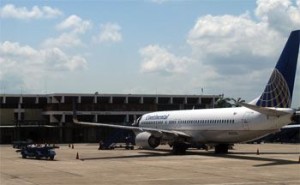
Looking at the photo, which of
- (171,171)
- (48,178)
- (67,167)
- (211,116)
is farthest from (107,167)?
(211,116)

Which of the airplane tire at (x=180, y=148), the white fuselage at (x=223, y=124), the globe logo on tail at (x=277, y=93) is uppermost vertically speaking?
the globe logo on tail at (x=277, y=93)

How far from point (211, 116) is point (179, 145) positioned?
12.6 ft

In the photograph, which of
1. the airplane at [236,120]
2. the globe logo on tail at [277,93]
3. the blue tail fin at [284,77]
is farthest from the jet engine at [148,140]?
the blue tail fin at [284,77]

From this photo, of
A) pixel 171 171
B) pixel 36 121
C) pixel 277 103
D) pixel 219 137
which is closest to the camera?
pixel 171 171

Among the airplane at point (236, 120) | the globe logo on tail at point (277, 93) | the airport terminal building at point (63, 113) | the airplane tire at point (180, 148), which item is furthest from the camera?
the airport terminal building at point (63, 113)

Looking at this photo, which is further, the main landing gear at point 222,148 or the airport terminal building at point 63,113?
the airport terminal building at point 63,113

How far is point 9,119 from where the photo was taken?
3494 inches

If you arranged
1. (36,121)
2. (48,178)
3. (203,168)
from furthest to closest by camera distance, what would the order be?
(36,121) < (203,168) < (48,178)

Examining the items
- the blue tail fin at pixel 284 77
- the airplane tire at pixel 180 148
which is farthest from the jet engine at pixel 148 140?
the blue tail fin at pixel 284 77

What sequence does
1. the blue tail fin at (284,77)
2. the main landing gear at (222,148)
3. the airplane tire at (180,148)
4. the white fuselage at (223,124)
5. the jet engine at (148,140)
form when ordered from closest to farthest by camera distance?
the blue tail fin at (284,77)
the white fuselage at (223,124)
the airplane tire at (180,148)
the main landing gear at (222,148)
the jet engine at (148,140)

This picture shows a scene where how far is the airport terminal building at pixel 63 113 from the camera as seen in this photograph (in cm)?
8669

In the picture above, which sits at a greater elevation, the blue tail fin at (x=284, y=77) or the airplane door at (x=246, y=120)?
the blue tail fin at (x=284, y=77)

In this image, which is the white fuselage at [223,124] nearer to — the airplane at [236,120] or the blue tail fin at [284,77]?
the airplane at [236,120]

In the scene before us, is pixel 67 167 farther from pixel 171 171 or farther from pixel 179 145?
pixel 179 145
